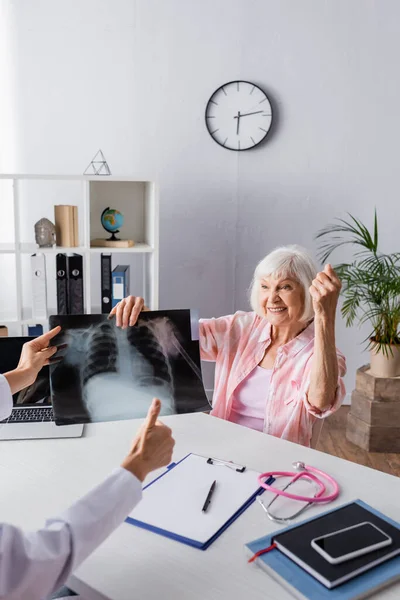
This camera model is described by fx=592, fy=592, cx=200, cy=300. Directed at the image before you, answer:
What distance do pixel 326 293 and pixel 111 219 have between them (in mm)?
1673

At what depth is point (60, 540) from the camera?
94cm

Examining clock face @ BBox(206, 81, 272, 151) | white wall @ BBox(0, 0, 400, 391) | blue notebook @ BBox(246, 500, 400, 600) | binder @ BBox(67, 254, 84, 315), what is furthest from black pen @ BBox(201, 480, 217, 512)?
clock face @ BBox(206, 81, 272, 151)

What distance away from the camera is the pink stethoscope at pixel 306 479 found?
1.25 metres

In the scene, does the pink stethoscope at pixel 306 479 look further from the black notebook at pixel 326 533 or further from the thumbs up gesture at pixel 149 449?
the thumbs up gesture at pixel 149 449

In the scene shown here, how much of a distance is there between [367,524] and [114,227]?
2.21 m

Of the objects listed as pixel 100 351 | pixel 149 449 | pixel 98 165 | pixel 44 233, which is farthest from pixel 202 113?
pixel 149 449

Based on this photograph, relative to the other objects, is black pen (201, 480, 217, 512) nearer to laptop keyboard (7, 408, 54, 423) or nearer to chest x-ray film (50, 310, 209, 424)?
chest x-ray film (50, 310, 209, 424)

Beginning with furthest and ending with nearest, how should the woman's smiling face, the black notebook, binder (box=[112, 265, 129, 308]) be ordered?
binder (box=[112, 265, 129, 308]) < the woman's smiling face < the black notebook

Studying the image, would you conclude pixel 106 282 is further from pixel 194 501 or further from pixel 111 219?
pixel 194 501

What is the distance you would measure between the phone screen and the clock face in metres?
2.64

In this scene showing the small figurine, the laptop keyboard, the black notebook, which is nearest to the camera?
the black notebook

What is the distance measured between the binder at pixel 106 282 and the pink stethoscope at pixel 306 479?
1765 millimetres

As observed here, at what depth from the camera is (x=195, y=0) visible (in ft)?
10.7

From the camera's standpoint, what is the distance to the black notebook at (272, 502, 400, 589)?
1.02m
